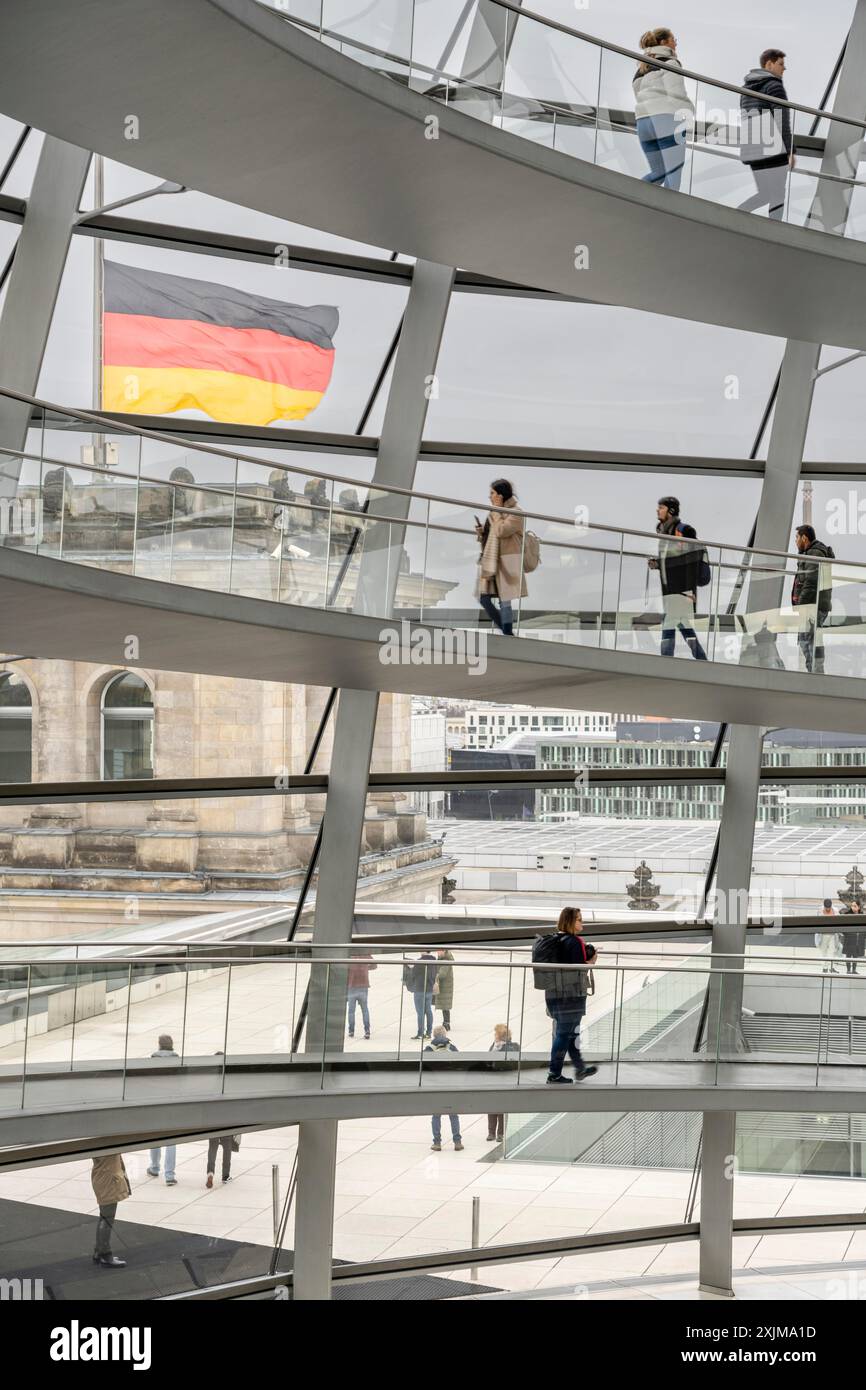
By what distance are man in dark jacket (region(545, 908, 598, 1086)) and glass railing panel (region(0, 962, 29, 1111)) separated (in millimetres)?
4691

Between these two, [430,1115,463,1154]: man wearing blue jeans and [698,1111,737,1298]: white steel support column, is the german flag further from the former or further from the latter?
[698,1111,737,1298]: white steel support column

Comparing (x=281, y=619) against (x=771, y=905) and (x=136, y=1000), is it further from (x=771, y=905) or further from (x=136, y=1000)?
(x=771, y=905)

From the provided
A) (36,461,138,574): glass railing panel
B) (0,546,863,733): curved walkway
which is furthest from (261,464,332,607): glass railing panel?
(36,461,138,574): glass railing panel

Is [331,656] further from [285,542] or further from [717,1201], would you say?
[717,1201]

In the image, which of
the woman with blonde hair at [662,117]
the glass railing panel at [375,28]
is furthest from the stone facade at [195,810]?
the glass railing panel at [375,28]

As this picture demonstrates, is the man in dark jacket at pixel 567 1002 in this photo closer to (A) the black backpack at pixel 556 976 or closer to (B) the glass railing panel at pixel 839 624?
(A) the black backpack at pixel 556 976

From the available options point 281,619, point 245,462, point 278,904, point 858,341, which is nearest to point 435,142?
point 245,462

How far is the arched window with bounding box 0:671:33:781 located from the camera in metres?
13.2

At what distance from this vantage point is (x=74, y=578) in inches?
380

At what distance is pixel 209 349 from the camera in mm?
13977

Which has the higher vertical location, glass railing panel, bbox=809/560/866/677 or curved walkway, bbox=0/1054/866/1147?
glass railing panel, bbox=809/560/866/677

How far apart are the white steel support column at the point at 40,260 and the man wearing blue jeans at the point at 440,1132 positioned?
855 centimetres

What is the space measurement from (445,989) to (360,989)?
82 cm

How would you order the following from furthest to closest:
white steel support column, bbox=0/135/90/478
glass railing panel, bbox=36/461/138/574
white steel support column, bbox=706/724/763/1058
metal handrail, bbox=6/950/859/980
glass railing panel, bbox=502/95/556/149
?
white steel support column, bbox=706/724/763/1058 < metal handrail, bbox=6/950/859/980 < glass railing panel, bbox=502/95/556/149 < white steel support column, bbox=0/135/90/478 < glass railing panel, bbox=36/461/138/574
